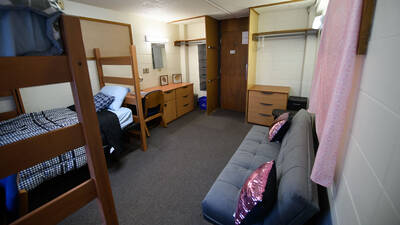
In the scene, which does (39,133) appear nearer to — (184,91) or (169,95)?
(169,95)

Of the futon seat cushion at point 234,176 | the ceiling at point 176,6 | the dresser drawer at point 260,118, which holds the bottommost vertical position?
the dresser drawer at point 260,118

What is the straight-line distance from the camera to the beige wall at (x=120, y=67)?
2.46m

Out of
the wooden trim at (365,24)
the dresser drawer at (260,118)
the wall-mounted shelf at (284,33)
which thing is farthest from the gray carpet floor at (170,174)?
the wall-mounted shelf at (284,33)

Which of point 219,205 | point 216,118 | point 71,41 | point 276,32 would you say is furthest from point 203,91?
point 71,41

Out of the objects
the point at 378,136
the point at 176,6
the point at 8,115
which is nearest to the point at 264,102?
the point at 176,6

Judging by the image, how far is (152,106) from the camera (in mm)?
2996

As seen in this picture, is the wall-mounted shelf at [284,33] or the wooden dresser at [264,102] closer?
the wall-mounted shelf at [284,33]

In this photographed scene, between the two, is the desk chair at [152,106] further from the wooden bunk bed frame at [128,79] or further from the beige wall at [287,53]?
the beige wall at [287,53]

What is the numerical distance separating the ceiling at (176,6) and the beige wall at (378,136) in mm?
2637

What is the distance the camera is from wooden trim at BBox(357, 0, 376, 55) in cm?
59

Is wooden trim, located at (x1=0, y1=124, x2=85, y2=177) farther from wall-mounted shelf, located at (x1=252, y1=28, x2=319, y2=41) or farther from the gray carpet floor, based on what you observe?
wall-mounted shelf, located at (x1=252, y1=28, x2=319, y2=41)

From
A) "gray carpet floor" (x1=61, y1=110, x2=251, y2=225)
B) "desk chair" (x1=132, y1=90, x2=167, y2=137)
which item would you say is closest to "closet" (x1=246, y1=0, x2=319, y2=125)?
"gray carpet floor" (x1=61, y1=110, x2=251, y2=225)

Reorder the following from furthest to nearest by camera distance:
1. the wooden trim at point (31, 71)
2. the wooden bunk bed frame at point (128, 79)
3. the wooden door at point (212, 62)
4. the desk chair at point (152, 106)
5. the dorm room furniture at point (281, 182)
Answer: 1. the wooden door at point (212, 62)
2. the desk chair at point (152, 106)
3. the wooden bunk bed frame at point (128, 79)
4. the dorm room furniture at point (281, 182)
5. the wooden trim at point (31, 71)

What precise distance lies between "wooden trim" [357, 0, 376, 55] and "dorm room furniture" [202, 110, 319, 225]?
684 mm
